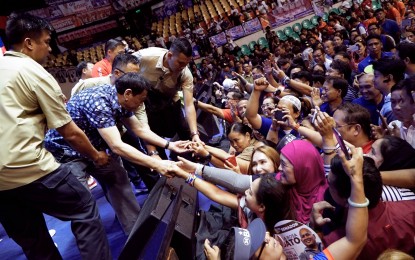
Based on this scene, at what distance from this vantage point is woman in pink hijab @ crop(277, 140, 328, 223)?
1.90m

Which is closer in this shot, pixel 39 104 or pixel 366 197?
pixel 366 197

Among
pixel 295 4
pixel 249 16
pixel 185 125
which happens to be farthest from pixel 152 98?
pixel 295 4

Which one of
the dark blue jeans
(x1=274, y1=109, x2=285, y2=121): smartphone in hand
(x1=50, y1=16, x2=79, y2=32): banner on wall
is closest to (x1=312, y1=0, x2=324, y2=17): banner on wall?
(x1=50, y1=16, x2=79, y2=32): banner on wall

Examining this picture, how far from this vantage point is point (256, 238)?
4.60ft

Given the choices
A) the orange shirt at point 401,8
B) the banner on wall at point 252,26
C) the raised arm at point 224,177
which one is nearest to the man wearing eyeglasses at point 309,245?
the raised arm at point 224,177

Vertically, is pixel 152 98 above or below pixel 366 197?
above

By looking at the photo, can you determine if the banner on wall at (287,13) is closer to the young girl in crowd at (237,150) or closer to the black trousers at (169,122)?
the black trousers at (169,122)

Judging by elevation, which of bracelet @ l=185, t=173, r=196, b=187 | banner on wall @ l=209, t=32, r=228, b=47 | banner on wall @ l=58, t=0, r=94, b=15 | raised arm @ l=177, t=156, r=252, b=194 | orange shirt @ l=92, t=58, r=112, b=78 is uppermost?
banner on wall @ l=58, t=0, r=94, b=15

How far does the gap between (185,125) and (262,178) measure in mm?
2059

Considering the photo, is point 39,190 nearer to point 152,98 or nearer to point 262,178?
point 262,178

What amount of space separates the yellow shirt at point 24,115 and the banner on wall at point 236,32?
9595 millimetres

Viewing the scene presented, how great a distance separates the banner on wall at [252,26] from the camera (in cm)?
1098

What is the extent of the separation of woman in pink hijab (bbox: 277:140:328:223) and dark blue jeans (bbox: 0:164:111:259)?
1074 millimetres

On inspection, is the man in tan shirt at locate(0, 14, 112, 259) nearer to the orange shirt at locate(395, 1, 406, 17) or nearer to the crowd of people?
the crowd of people
